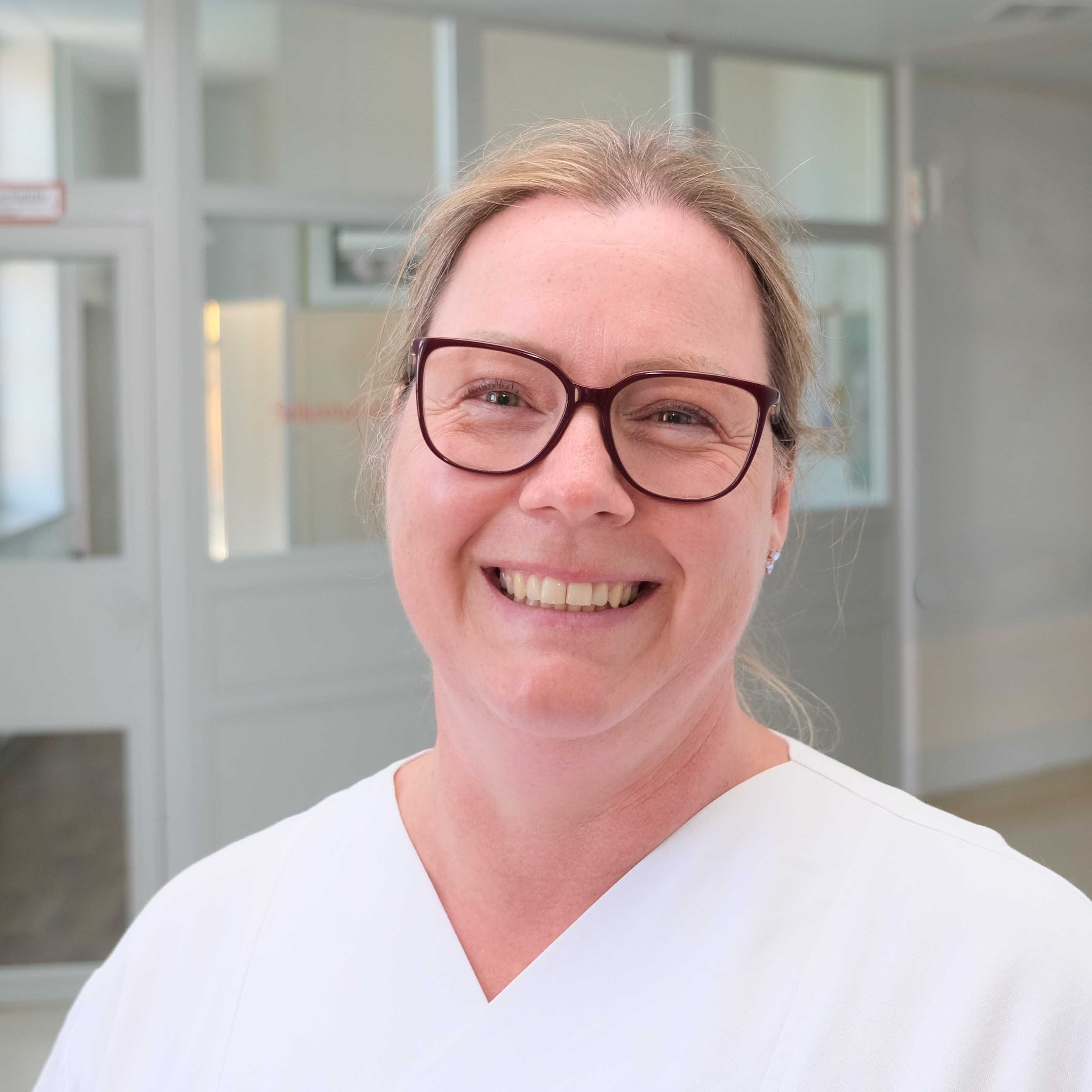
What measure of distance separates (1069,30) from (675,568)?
3.17 m

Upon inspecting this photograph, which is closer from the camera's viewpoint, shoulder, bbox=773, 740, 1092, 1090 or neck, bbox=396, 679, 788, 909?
shoulder, bbox=773, 740, 1092, 1090

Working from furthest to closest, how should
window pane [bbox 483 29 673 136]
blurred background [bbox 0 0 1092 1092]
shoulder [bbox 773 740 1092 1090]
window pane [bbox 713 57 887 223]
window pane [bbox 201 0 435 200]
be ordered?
window pane [bbox 713 57 887 223]
window pane [bbox 483 29 673 136]
window pane [bbox 201 0 435 200]
blurred background [bbox 0 0 1092 1092]
shoulder [bbox 773 740 1092 1090]

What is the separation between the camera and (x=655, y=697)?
849mm

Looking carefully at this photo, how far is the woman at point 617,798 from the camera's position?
2.60 ft

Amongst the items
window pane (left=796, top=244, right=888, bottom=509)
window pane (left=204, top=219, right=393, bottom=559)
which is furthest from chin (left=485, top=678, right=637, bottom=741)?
window pane (left=796, top=244, right=888, bottom=509)

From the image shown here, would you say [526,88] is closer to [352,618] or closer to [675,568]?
[352,618]

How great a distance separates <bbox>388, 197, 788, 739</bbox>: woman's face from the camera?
812 mm

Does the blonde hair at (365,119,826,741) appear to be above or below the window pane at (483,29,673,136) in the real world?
below

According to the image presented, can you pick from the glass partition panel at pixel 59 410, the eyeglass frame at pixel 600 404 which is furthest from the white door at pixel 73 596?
the eyeglass frame at pixel 600 404

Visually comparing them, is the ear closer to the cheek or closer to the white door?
the cheek

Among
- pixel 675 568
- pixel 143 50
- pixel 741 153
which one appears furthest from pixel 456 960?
pixel 143 50

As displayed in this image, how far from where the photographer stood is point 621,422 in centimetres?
82

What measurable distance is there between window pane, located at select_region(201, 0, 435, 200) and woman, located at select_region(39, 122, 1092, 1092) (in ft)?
9.33

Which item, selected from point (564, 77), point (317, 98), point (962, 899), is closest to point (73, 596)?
point (317, 98)
